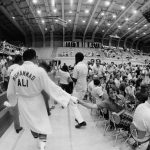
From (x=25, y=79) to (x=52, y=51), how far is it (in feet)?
79.6

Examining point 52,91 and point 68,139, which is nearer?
point 52,91

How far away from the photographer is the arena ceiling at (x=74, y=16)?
53.0 ft

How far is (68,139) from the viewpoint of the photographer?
380 centimetres

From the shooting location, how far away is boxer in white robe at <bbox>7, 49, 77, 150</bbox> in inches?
94.0

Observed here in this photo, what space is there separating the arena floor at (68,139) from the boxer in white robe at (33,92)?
1123 millimetres

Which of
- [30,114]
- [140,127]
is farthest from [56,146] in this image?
[140,127]

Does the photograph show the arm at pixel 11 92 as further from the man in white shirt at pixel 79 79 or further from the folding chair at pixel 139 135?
the man in white shirt at pixel 79 79

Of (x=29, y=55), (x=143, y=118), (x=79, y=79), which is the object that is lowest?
(x=143, y=118)

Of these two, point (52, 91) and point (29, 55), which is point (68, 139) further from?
point (29, 55)

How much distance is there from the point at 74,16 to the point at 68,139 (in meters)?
18.2

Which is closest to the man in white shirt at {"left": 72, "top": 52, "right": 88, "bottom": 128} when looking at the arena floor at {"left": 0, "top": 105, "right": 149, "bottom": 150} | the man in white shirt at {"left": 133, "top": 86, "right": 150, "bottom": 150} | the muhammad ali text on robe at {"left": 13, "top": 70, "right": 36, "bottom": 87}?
the arena floor at {"left": 0, "top": 105, "right": 149, "bottom": 150}

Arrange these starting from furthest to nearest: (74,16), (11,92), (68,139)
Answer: (74,16), (68,139), (11,92)

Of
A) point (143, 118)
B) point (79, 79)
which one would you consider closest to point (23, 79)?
point (143, 118)

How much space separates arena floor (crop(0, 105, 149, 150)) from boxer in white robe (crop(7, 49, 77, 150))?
1123 millimetres
